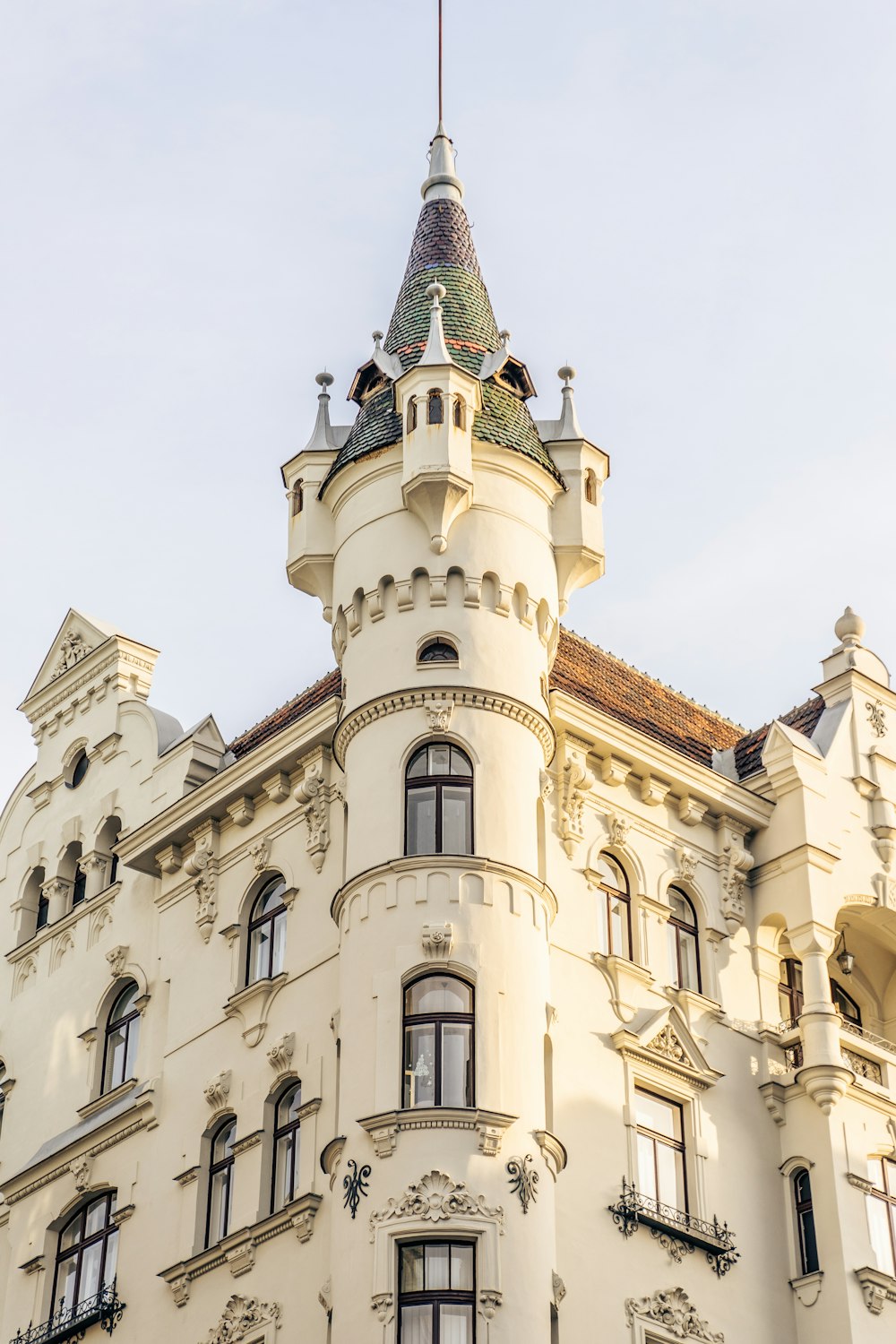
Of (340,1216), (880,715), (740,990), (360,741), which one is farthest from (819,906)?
(340,1216)

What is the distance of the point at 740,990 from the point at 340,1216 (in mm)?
8378

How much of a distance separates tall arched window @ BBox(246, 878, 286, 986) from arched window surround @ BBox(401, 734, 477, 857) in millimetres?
3455

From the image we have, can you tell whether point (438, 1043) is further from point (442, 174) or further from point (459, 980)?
point (442, 174)

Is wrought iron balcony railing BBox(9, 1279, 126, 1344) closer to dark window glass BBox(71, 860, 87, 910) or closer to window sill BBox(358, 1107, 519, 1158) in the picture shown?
window sill BBox(358, 1107, 519, 1158)

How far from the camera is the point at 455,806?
33.1m

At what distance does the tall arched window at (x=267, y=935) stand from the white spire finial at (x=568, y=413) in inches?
321

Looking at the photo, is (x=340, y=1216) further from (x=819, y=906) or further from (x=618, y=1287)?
(x=819, y=906)

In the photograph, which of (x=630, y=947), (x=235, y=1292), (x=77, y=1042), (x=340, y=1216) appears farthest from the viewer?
(x=77, y=1042)

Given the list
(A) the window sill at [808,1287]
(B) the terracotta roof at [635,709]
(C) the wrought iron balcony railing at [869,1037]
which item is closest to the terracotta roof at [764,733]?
(B) the terracotta roof at [635,709]

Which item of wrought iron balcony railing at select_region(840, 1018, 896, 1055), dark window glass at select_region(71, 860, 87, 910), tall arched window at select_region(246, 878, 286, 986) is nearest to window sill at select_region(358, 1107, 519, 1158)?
tall arched window at select_region(246, 878, 286, 986)

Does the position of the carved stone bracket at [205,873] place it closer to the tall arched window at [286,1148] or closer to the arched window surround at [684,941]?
the tall arched window at [286,1148]

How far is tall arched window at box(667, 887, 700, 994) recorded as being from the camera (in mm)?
35688

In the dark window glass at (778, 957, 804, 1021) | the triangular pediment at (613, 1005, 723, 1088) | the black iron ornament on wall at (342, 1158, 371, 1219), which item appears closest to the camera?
the black iron ornament on wall at (342, 1158, 371, 1219)

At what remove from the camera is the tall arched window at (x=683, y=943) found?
35.7 metres
